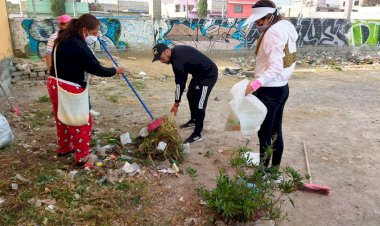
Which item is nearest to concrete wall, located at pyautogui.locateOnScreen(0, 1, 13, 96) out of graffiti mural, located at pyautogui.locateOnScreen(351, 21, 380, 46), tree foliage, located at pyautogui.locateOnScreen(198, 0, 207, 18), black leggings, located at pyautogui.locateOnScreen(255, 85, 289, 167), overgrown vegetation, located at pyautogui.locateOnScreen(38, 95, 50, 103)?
overgrown vegetation, located at pyautogui.locateOnScreen(38, 95, 50, 103)

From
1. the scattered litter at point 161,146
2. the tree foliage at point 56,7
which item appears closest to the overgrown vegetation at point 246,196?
the scattered litter at point 161,146

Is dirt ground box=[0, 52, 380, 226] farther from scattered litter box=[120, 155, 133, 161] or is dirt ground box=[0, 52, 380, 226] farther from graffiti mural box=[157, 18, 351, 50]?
graffiti mural box=[157, 18, 351, 50]

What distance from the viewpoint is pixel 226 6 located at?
37750mm

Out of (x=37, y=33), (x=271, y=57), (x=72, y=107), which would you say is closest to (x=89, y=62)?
(x=72, y=107)

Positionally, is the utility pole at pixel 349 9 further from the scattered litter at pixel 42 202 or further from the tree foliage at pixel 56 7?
the scattered litter at pixel 42 202

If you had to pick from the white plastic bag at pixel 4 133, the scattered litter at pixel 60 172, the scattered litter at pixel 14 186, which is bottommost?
the scattered litter at pixel 60 172

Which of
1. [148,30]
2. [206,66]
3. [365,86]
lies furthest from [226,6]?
[206,66]

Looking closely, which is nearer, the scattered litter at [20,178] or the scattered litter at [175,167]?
the scattered litter at [20,178]

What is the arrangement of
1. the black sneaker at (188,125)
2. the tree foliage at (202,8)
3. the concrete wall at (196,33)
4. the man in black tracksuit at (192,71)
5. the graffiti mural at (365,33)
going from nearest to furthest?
the man in black tracksuit at (192,71) → the black sneaker at (188,125) → the concrete wall at (196,33) → the graffiti mural at (365,33) → the tree foliage at (202,8)

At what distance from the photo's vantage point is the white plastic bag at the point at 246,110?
2816mm

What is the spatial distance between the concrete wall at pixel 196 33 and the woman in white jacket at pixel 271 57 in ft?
31.2

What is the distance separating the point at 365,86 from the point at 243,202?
25.7 ft

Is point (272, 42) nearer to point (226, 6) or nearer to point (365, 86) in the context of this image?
point (365, 86)

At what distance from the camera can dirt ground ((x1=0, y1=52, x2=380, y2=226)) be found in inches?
112
